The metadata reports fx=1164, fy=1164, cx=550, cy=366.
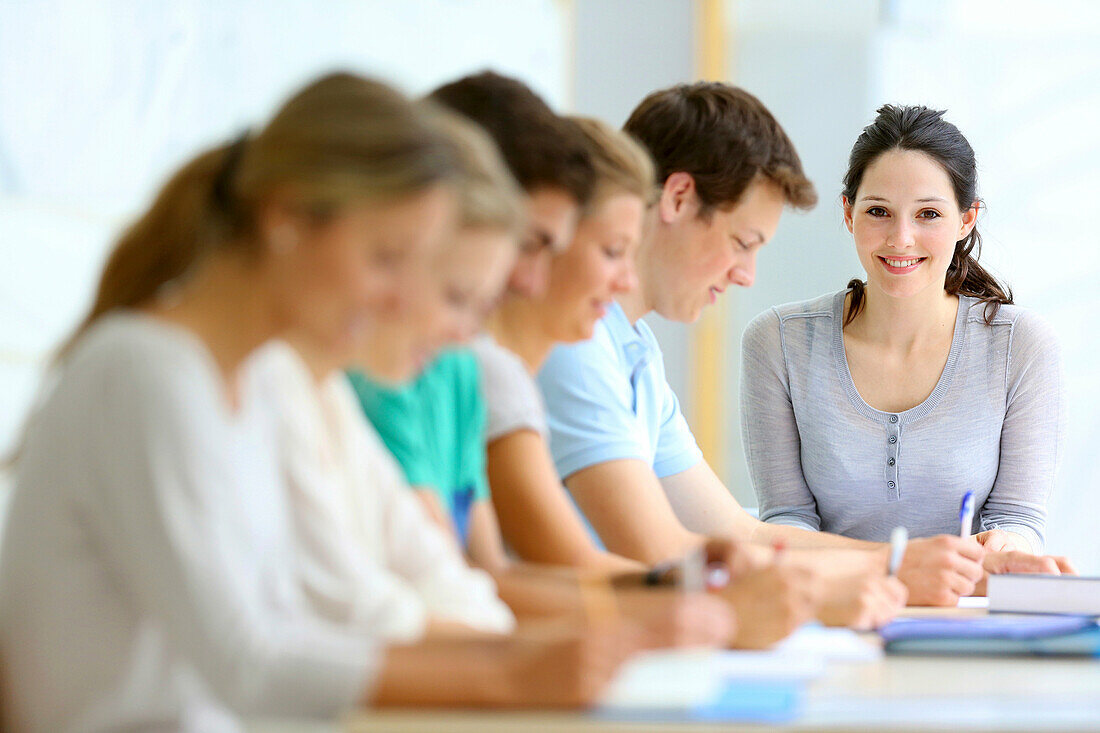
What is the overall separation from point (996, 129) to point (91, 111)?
1954 mm

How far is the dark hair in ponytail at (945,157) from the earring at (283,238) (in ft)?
3.85

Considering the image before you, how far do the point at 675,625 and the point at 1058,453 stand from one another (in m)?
1.17

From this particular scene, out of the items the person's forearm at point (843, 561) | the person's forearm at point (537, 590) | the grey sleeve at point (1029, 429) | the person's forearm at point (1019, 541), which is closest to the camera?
the person's forearm at point (537, 590)

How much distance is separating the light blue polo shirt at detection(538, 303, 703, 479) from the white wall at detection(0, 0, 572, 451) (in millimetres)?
366

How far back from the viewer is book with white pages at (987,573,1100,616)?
1.08 meters

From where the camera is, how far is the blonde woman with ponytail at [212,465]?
56 centimetres

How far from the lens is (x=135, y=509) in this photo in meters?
0.56

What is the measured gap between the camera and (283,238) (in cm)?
60

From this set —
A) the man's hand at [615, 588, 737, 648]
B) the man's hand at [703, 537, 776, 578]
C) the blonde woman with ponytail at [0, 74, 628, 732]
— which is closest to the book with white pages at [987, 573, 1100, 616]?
the man's hand at [703, 537, 776, 578]

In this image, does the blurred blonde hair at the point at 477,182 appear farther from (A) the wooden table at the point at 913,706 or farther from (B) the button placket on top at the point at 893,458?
(B) the button placket on top at the point at 893,458

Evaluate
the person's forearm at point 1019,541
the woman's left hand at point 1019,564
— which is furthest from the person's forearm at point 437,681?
the person's forearm at point 1019,541

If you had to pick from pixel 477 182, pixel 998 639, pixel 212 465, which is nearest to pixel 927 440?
pixel 998 639

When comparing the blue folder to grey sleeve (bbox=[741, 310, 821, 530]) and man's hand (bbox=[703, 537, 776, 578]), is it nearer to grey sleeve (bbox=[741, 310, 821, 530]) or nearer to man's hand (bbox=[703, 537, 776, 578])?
man's hand (bbox=[703, 537, 776, 578])

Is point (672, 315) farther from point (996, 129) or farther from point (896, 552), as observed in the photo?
point (996, 129)
